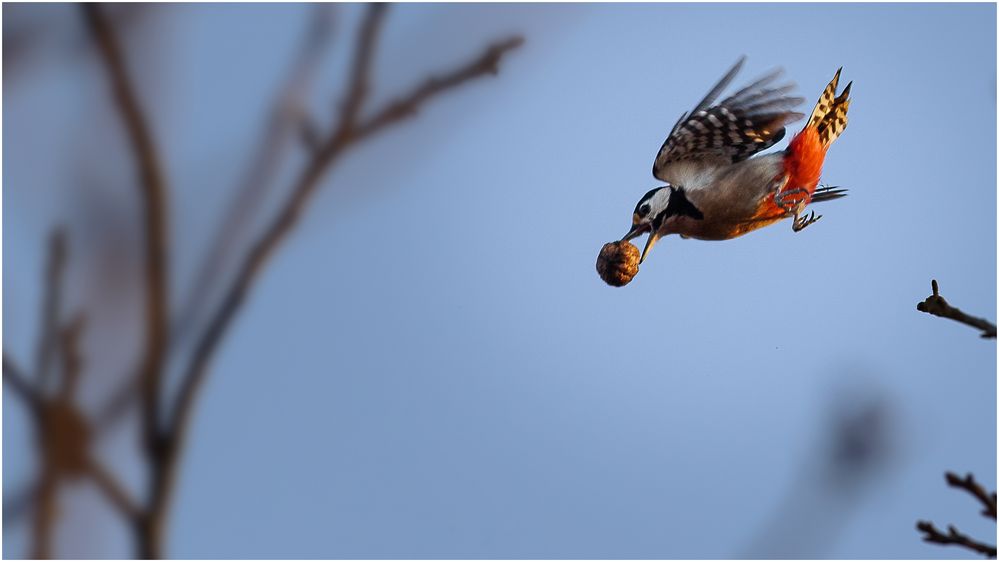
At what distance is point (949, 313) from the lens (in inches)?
54.2

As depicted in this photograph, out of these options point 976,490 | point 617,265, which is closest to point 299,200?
point 976,490

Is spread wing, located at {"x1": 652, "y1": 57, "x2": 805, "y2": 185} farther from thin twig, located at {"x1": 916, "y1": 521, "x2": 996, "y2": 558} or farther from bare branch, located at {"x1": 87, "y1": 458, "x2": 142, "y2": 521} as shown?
bare branch, located at {"x1": 87, "y1": 458, "x2": 142, "y2": 521}

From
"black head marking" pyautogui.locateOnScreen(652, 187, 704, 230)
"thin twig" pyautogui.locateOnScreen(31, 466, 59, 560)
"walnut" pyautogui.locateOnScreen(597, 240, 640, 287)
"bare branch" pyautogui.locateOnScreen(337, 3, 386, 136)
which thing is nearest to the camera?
"thin twig" pyautogui.locateOnScreen(31, 466, 59, 560)

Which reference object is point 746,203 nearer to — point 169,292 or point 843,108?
point 843,108

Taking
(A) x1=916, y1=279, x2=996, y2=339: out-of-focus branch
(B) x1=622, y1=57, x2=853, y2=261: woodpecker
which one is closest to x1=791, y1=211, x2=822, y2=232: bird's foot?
(B) x1=622, y1=57, x2=853, y2=261: woodpecker

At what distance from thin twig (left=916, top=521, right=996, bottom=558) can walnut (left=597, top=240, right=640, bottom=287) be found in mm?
2395

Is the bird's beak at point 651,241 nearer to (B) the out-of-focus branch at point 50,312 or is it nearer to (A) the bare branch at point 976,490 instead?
(A) the bare branch at point 976,490

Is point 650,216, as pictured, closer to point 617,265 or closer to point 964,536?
point 617,265

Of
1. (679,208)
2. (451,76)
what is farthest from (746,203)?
(451,76)

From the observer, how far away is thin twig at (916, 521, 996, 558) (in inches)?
45.7

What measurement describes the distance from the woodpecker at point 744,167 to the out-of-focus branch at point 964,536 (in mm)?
2658

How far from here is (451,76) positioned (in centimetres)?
105

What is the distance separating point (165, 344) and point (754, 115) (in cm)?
350

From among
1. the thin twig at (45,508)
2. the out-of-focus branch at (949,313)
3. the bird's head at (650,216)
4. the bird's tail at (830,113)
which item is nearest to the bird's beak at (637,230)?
the bird's head at (650,216)
